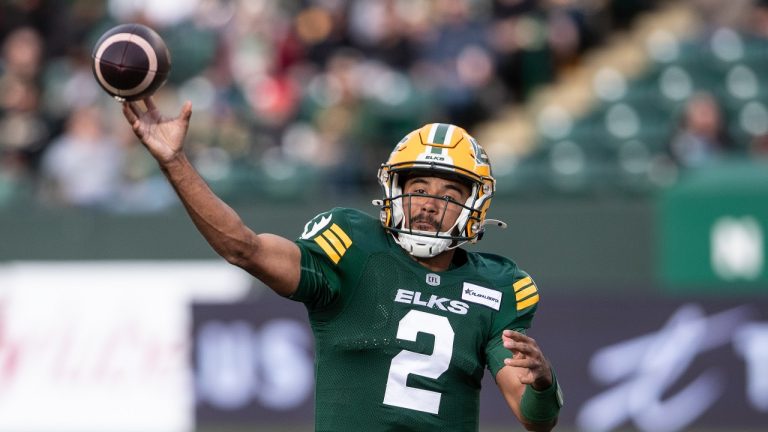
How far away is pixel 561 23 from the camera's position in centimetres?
1502

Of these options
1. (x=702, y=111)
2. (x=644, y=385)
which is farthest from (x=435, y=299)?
(x=702, y=111)

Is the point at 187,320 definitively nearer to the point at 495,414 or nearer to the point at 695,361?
the point at 495,414

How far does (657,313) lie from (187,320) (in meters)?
3.90

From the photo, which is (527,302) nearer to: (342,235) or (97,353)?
(342,235)

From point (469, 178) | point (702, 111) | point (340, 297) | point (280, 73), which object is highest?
point (280, 73)

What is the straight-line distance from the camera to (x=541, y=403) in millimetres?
4914

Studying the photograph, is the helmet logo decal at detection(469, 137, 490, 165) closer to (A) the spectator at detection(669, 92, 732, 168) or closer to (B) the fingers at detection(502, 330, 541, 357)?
(B) the fingers at detection(502, 330, 541, 357)

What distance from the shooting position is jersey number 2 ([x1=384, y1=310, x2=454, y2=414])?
496cm

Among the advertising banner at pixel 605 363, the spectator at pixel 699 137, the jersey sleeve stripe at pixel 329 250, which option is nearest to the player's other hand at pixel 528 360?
the jersey sleeve stripe at pixel 329 250

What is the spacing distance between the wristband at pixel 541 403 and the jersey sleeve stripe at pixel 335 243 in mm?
815

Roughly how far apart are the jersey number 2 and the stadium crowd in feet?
26.1

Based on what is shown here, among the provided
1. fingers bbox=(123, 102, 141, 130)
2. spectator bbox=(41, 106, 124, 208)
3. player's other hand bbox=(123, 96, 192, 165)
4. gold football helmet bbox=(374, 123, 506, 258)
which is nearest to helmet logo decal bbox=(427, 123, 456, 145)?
gold football helmet bbox=(374, 123, 506, 258)

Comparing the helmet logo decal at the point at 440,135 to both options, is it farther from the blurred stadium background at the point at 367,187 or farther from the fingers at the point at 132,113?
the blurred stadium background at the point at 367,187

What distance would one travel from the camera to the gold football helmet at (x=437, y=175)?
202 inches
